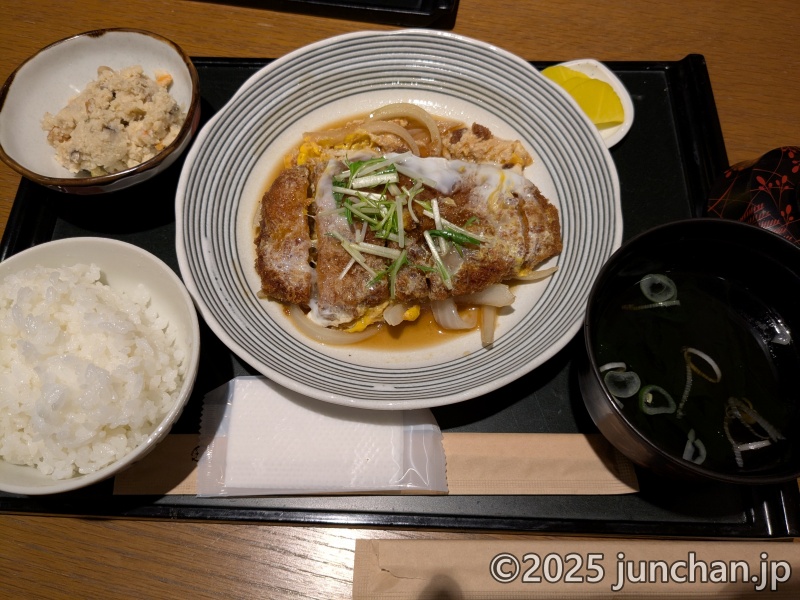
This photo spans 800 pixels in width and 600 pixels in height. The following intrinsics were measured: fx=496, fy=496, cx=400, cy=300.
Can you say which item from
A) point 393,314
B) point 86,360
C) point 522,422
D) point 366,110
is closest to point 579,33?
point 366,110

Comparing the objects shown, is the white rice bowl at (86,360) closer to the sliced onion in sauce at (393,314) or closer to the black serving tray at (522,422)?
the black serving tray at (522,422)

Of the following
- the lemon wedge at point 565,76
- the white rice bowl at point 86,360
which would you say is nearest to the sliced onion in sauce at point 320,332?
the white rice bowl at point 86,360

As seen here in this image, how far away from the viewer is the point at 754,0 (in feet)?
9.34

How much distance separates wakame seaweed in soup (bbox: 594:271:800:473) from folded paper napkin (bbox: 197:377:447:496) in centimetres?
71

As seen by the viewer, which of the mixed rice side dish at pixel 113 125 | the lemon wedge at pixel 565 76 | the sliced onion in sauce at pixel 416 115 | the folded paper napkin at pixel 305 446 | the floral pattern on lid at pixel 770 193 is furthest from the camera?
the lemon wedge at pixel 565 76

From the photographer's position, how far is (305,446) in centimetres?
181

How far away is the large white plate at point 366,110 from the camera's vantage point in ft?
5.98

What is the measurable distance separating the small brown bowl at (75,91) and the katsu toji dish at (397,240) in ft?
1.77

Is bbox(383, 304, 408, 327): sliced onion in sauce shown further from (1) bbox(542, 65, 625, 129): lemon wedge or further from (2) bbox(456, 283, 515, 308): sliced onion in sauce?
(1) bbox(542, 65, 625, 129): lemon wedge

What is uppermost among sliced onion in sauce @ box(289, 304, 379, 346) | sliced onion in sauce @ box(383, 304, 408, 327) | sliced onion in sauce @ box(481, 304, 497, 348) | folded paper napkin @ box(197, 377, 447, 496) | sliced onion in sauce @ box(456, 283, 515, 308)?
sliced onion in sauce @ box(456, 283, 515, 308)

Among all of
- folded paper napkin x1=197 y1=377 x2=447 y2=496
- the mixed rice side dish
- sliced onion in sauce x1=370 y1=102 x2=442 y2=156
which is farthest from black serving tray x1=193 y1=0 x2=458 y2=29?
folded paper napkin x1=197 y1=377 x2=447 y2=496

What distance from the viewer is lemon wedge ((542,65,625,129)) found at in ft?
7.92

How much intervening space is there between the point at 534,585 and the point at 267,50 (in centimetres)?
277

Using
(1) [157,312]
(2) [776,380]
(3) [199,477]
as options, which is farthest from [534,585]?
(1) [157,312]
